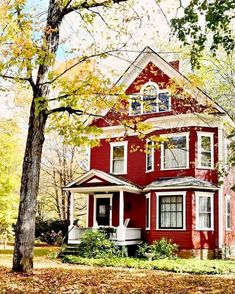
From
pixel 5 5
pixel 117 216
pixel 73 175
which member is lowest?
pixel 117 216

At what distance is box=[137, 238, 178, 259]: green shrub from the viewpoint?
61.4 feet

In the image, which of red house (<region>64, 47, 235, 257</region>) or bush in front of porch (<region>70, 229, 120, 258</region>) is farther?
red house (<region>64, 47, 235, 257</region>)

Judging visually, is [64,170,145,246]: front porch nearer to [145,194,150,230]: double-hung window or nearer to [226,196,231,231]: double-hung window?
[145,194,150,230]: double-hung window

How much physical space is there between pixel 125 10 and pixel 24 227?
21.1 feet

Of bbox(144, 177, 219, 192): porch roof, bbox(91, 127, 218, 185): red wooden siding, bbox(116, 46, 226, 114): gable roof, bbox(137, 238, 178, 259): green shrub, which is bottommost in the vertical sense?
bbox(137, 238, 178, 259): green shrub

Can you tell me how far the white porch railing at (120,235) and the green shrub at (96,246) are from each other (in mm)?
492

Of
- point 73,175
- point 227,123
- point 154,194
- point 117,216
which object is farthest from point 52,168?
point 227,123

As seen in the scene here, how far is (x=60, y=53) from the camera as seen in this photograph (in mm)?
11680

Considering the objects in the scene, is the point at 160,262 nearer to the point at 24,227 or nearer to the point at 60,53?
the point at 24,227

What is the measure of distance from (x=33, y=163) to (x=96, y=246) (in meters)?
8.76

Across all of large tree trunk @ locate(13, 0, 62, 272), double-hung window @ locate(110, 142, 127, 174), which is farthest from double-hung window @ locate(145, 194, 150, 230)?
large tree trunk @ locate(13, 0, 62, 272)

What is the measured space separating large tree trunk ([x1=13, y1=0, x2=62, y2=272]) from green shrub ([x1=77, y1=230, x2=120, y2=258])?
7997mm

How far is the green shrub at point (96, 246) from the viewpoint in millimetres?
18484

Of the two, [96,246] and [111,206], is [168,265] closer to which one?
[96,246]
